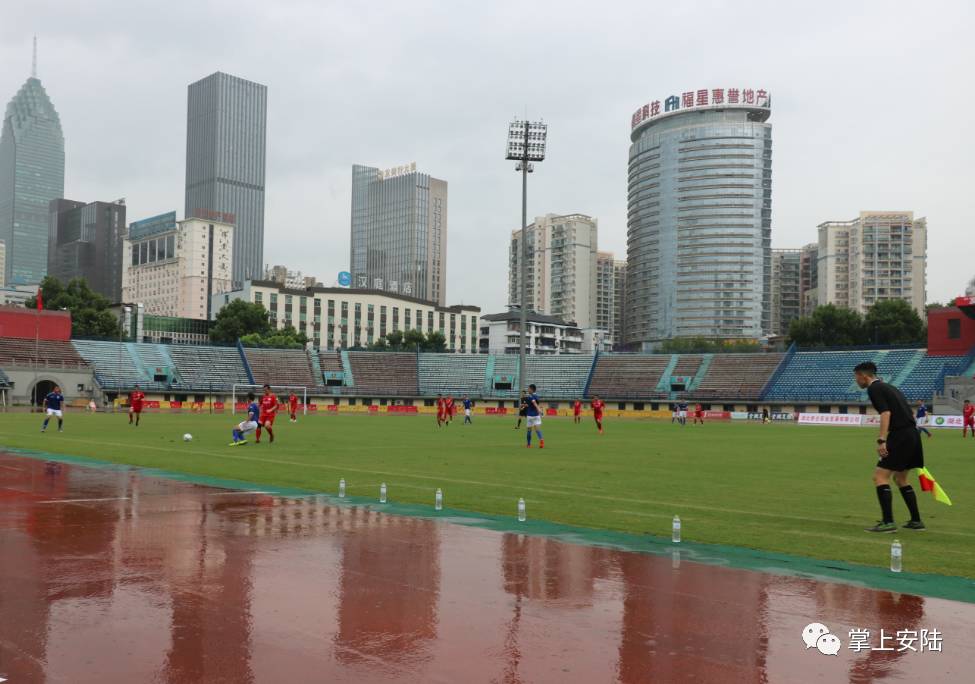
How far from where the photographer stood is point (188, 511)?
1224cm

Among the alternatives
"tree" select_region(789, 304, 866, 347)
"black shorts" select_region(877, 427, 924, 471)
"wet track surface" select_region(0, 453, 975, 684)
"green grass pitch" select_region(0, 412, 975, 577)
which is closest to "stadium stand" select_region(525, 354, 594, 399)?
"tree" select_region(789, 304, 866, 347)

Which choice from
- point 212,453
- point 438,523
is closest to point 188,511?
point 438,523

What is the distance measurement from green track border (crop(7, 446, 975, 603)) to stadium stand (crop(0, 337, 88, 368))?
73.8m

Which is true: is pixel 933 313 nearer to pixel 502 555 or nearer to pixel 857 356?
pixel 857 356

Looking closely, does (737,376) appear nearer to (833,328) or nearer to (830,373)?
(830,373)

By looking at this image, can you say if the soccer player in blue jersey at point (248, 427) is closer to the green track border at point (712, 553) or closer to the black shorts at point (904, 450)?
the green track border at point (712, 553)

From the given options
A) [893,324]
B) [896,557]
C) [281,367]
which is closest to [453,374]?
[281,367]

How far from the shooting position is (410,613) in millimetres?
6797

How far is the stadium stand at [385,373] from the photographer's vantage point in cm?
9650

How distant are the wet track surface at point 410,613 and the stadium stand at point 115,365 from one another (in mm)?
76608

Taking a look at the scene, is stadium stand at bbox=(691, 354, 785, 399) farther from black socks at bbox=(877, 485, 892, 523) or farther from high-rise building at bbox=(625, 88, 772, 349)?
high-rise building at bbox=(625, 88, 772, 349)

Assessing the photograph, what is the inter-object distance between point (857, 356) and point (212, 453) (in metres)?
75.6

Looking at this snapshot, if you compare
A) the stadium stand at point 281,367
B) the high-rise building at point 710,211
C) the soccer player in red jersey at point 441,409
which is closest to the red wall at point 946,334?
the soccer player in red jersey at point 441,409

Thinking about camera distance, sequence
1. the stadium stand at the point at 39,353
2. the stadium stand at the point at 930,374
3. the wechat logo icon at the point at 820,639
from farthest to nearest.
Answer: the stadium stand at the point at 39,353, the stadium stand at the point at 930,374, the wechat logo icon at the point at 820,639
